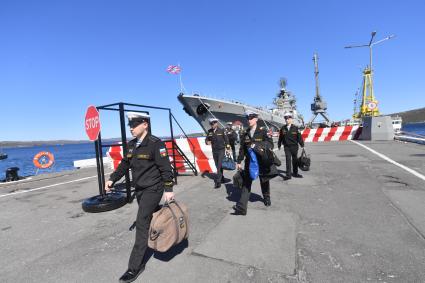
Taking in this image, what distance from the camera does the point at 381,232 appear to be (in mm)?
3367

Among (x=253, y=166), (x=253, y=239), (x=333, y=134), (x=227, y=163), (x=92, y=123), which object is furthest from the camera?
(x=333, y=134)

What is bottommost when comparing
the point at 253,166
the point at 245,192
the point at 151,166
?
the point at 245,192

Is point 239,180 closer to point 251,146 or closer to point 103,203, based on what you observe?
point 251,146

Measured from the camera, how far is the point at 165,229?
104 inches

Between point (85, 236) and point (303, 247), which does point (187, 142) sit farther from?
point (303, 247)

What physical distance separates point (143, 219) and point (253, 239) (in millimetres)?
1593

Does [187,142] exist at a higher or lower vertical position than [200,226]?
higher

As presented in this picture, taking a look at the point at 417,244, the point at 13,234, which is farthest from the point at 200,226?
the point at 13,234

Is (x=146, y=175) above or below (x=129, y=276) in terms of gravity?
above

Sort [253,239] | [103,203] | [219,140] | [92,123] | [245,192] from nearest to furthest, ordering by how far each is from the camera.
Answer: [253,239]
[245,192]
[103,203]
[92,123]
[219,140]

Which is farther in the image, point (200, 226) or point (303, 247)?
point (200, 226)

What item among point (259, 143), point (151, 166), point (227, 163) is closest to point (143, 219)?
point (151, 166)

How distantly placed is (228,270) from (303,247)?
1090 mm

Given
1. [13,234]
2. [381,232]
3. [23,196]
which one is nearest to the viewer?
[381,232]
